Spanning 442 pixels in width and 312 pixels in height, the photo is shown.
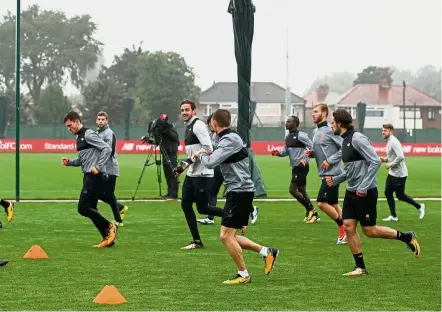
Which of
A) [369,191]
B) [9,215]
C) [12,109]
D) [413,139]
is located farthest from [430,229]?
[12,109]

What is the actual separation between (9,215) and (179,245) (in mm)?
3506

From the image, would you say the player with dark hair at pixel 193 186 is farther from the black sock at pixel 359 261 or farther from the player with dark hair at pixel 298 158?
the player with dark hair at pixel 298 158

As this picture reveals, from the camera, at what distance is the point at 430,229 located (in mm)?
16641

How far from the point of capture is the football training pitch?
914 cm

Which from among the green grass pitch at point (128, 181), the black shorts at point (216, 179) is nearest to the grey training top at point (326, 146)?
the black shorts at point (216, 179)

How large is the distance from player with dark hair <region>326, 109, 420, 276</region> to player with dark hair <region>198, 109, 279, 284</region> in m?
1.05

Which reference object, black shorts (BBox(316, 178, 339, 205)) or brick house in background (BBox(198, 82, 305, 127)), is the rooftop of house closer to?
brick house in background (BBox(198, 82, 305, 127))

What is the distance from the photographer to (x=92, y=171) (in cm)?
1331

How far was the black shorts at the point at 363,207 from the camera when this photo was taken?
11000mm

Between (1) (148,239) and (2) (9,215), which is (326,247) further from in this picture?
(2) (9,215)

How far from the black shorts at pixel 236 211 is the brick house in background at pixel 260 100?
381 ft

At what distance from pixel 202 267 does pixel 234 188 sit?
57.8 inches

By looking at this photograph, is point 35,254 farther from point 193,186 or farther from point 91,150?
point 193,186

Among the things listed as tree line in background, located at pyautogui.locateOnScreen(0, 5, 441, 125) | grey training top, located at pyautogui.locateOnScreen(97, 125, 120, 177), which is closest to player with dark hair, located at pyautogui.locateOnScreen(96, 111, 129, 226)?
grey training top, located at pyautogui.locateOnScreen(97, 125, 120, 177)
